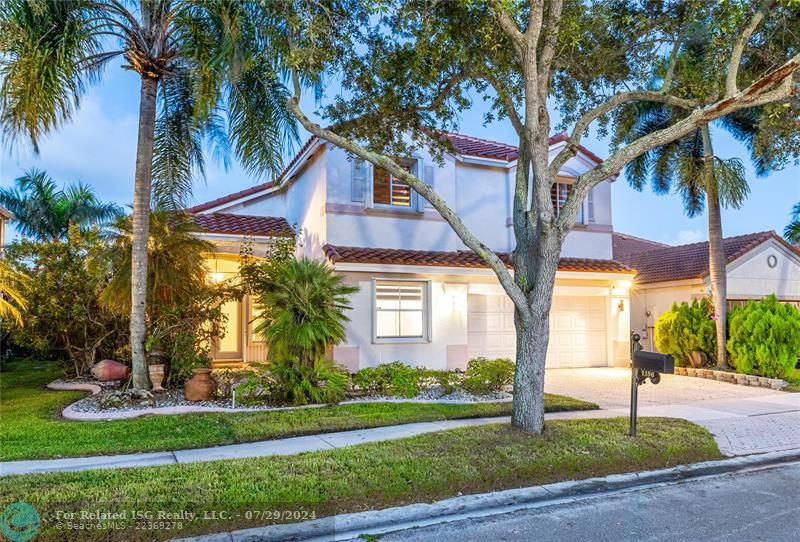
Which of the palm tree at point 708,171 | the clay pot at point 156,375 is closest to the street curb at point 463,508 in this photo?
the clay pot at point 156,375

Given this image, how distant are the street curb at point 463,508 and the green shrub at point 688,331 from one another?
9.09 m

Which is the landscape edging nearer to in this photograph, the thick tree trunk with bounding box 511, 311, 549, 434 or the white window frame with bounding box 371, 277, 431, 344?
the thick tree trunk with bounding box 511, 311, 549, 434

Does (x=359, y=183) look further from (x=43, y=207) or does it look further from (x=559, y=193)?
(x=43, y=207)

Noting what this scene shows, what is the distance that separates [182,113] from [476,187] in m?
8.26

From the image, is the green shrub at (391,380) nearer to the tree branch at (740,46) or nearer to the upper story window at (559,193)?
the tree branch at (740,46)

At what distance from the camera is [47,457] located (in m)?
6.77

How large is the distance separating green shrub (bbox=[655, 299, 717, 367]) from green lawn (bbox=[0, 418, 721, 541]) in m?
8.62

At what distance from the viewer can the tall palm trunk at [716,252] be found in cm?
1487

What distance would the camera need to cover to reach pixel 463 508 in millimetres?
5465

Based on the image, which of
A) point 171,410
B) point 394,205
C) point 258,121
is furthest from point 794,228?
point 171,410

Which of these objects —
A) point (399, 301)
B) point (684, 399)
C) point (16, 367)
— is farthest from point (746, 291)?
point (16, 367)

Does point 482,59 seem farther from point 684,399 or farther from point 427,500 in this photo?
point 684,399

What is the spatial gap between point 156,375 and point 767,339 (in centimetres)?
1479

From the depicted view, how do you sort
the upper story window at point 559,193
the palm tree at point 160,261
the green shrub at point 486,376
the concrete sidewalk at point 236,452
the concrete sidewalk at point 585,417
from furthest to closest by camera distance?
1. the upper story window at point 559,193
2. the palm tree at point 160,261
3. the green shrub at point 486,376
4. the concrete sidewalk at point 585,417
5. the concrete sidewalk at point 236,452
